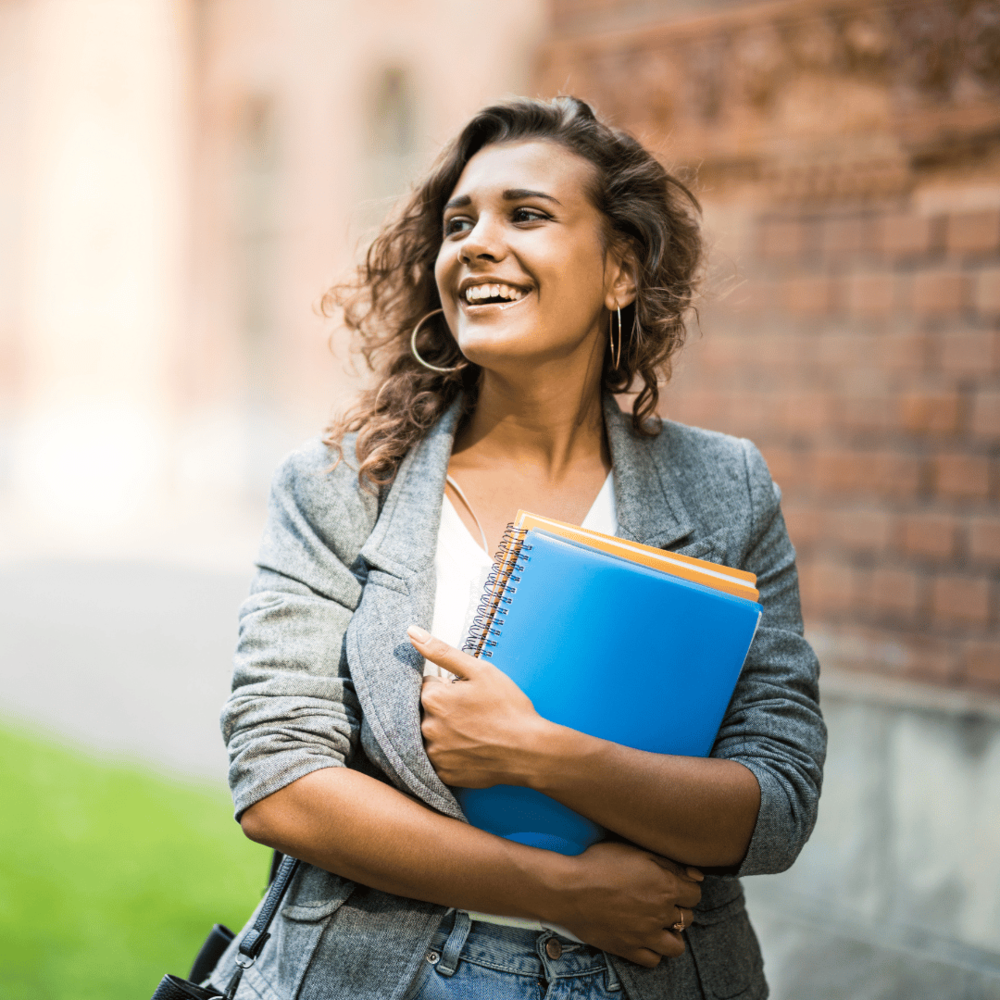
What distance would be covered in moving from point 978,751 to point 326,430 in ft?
7.21

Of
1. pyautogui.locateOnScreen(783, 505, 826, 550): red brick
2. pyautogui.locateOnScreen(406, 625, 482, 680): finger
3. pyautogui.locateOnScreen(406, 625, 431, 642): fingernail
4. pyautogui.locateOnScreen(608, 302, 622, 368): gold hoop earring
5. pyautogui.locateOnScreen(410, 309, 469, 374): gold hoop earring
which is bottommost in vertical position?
pyautogui.locateOnScreen(406, 625, 482, 680): finger

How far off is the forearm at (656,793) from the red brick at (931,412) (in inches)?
83.0

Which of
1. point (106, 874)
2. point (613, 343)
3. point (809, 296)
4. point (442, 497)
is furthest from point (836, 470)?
point (106, 874)

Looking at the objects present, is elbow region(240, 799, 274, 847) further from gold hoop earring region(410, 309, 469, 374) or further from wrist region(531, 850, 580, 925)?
gold hoop earring region(410, 309, 469, 374)

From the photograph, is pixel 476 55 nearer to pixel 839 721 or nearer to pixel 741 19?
pixel 741 19

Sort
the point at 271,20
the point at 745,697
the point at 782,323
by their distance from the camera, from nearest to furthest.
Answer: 1. the point at 745,697
2. the point at 782,323
3. the point at 271,20

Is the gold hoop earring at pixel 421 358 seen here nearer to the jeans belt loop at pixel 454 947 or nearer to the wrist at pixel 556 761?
the wrist at pixel 556 761

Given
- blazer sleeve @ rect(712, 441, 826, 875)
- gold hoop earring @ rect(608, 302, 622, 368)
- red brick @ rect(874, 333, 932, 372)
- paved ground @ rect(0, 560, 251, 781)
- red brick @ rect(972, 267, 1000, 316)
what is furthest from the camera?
paved ground @ rect(0, 560, 251, 781)

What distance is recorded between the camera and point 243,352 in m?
11.2

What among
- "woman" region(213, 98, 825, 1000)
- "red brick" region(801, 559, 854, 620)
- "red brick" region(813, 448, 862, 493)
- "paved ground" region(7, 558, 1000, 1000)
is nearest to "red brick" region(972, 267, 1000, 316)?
"red brick" region(813, 448, 862, 493)

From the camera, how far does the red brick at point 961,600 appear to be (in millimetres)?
3176

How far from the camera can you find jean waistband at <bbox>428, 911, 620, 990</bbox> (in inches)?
59.0

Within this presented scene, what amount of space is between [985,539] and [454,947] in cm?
237

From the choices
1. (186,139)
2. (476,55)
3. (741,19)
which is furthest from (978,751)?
(186,139)
